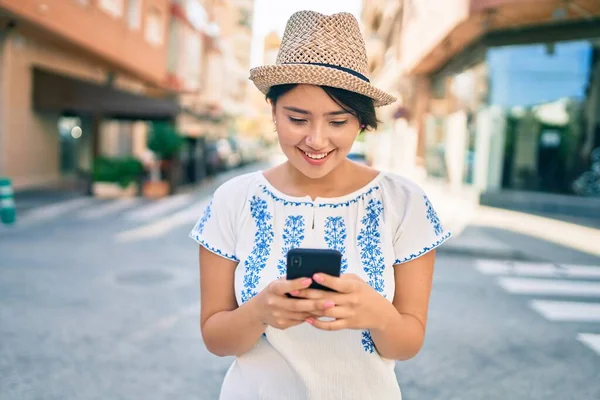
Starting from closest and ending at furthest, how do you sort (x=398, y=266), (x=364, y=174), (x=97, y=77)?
(x=398, y=266)
(x=364, y=174)
(x=97, y=77)

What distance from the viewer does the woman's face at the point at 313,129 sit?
159 cm

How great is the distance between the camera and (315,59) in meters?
1.56

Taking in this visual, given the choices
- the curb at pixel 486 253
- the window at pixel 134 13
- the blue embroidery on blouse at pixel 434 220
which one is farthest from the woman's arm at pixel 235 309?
the window at pixel 134 13

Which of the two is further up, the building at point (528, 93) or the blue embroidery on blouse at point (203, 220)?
the building at point (528, 93)

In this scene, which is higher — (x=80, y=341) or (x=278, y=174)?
(x=278, y=174)

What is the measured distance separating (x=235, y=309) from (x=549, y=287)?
6965 millimetres

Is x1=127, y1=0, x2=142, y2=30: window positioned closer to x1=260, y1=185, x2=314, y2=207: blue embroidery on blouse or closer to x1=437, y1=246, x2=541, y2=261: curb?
x1=437, y1=246, x2=541, y2=261: curb

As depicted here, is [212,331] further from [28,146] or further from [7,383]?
[28,146]

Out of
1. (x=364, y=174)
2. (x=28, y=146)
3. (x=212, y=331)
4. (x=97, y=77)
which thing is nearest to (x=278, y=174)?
(x=364, y=174)

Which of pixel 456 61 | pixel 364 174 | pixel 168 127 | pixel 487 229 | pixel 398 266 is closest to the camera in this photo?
pixel 398 266

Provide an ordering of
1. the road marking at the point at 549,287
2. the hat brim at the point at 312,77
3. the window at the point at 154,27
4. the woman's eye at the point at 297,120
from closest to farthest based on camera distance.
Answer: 1. the hat brim at the point at 312,77
2. the woman's eye at the point at 297,120
3. the road marking at the point at 549,287
4. the window at the point at 154,27

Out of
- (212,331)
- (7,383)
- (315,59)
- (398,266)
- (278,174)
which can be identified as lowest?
(7,383)

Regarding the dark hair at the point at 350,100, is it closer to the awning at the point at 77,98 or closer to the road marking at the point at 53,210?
the road marking at the point at 53,210

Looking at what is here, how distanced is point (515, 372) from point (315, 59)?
12.8ft
